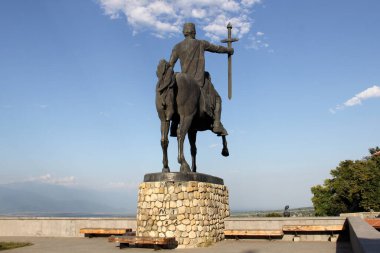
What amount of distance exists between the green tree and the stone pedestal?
2896cm

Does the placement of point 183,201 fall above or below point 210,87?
below

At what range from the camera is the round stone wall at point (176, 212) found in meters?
10.3

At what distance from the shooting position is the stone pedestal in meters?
10.4

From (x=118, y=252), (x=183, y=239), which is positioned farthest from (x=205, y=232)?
(x=118, y=252)

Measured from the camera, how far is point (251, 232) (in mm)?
11719

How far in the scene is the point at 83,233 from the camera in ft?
44.7

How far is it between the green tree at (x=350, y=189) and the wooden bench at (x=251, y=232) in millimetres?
26953

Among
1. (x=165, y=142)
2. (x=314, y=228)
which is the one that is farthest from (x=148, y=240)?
(x=314, y=228)

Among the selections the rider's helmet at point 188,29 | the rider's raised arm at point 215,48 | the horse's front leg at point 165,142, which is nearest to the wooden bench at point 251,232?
the horse's front leg at point 165,142

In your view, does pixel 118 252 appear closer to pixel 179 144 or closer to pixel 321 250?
pixel 179 144

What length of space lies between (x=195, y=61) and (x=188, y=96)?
1709 millimetres

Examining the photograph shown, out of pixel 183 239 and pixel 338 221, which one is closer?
pixel 183 239

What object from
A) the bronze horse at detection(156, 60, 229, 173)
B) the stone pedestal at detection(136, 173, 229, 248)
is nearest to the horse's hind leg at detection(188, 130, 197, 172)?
the bronze horse at detection(156, 60, 229, 173)

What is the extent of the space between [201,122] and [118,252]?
16.0ft
